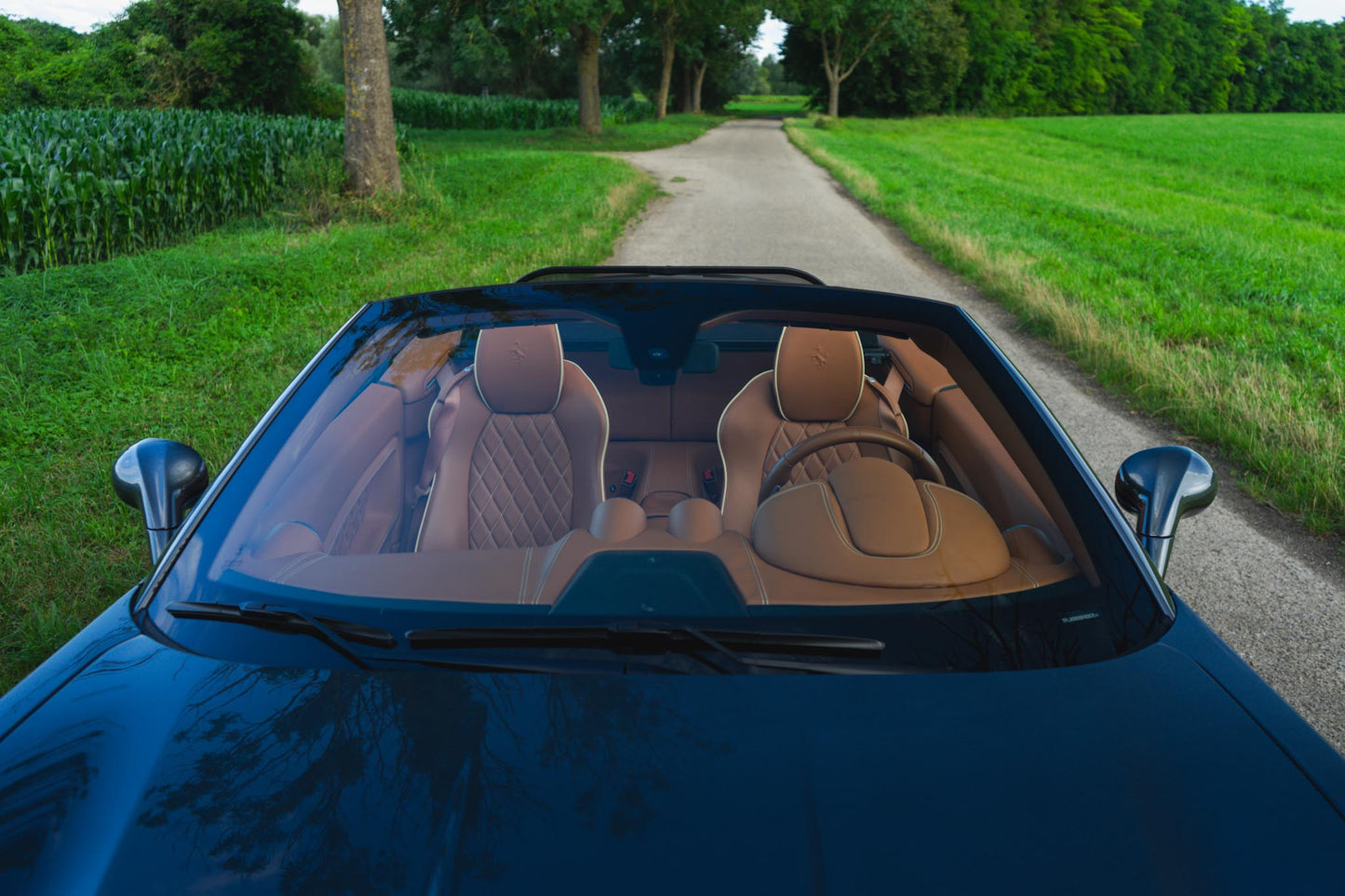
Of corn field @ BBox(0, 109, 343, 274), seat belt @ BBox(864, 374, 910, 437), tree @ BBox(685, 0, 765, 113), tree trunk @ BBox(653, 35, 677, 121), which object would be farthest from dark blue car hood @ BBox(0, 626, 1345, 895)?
tree trunk @ BBox(653, 35, 677, 121)

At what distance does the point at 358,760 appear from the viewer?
1.40 meters

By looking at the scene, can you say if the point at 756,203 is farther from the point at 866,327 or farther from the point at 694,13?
the point at 694,13

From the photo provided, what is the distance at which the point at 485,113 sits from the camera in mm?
43750

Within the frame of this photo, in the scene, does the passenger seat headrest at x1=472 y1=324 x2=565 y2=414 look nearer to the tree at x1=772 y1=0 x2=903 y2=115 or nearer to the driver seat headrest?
the driver seat headrest

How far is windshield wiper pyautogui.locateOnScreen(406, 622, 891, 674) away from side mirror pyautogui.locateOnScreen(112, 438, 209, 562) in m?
0.77

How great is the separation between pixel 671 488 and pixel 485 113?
4476cm

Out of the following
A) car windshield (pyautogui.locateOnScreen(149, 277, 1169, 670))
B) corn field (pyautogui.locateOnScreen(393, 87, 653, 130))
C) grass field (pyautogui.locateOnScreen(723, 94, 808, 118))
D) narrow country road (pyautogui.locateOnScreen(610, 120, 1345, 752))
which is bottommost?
narrow country road (pyautogui.locateOnScreen(610, 120, 1345, 752))

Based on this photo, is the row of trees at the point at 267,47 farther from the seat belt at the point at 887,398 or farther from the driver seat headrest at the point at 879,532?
the driver seat headrest at the point at 879,532

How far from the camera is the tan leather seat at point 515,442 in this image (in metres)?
2.38

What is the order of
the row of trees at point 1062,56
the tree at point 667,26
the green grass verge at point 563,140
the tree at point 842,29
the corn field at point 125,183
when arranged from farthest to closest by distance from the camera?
the row of trees at point 1062,56 → the tree at point 842,29 → the tree at point 667,26 → the green grass verge at point 563,140 → the corn field at point 125,183

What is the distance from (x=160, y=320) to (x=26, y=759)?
21.1 ft

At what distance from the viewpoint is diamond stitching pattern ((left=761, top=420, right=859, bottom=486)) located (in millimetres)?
2387

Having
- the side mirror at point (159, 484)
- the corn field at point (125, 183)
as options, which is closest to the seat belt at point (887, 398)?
the side mirror at point (159, 484)

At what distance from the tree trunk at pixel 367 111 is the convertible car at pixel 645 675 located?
1189 centimetres
